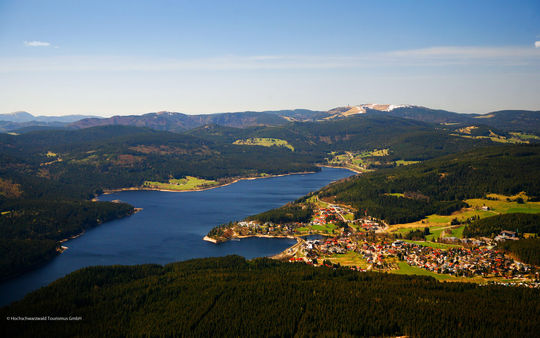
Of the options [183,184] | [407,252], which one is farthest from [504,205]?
[183,184]

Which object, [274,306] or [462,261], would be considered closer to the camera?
[274,306]

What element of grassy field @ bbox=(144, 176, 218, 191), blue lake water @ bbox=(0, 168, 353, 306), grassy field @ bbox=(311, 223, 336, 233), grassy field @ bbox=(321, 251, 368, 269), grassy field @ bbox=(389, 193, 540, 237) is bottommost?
blue lake water @ bbox=(0, 168, 353, 306)

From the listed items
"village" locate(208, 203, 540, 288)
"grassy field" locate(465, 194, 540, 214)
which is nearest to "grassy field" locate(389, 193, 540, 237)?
"grassy field" locate(465, 194, 540, 214)

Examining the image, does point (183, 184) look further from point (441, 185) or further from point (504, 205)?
point (504, 205)

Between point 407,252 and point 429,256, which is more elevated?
point 429,256

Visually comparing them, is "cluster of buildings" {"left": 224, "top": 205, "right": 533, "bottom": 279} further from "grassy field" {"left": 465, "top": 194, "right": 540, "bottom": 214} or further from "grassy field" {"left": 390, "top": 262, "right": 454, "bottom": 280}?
"grassy field" {"left": 465, "top": 194, "right": 540, "bottom": 214}

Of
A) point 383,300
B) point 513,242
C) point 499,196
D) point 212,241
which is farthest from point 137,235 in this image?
point 499,196
